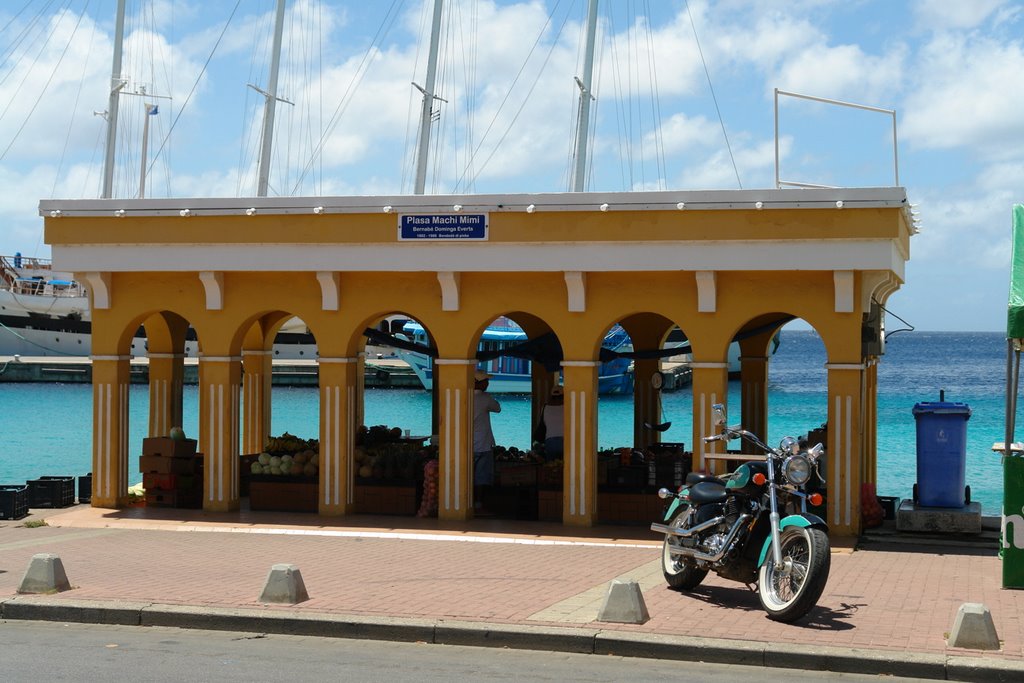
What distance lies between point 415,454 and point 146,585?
6176mm

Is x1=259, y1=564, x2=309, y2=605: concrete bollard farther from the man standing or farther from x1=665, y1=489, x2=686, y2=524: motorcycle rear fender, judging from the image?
the man standing

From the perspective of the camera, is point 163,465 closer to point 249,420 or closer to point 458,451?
point 249,420

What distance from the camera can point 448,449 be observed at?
16422 millimetres

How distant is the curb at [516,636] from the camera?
8688mm

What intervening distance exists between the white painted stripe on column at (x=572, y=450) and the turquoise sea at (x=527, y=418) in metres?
13.2

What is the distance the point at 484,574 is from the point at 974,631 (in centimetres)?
486

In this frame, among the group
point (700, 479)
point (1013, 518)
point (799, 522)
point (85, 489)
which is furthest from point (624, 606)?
point (85, 489)

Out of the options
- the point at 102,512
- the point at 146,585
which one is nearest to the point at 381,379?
the point at 102,512

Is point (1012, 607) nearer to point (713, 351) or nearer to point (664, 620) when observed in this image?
point (664, 620)

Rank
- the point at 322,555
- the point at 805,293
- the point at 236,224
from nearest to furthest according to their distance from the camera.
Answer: the point at 322,555
the point at 805,293
the point at 236,224

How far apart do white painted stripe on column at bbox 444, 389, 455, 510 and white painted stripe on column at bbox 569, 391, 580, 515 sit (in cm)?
155

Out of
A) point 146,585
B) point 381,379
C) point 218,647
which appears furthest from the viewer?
point 381,379

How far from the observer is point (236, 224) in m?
16.7

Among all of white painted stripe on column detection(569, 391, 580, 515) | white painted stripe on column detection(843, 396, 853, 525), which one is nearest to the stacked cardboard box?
white painted stripe on column detection(569, 391, 580, 515)
